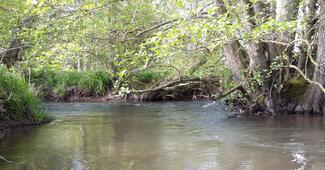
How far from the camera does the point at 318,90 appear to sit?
11.2 metres

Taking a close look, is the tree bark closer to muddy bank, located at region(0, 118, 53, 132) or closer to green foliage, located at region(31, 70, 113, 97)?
muddy bank, located at region(0, 118, 53, 132)

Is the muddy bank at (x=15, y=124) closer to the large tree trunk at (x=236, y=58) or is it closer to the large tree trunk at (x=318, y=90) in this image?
the large tree trunk at (x=236, y=58)

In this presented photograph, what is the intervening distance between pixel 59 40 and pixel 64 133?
2.49 metres

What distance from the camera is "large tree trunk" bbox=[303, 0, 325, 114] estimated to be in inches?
431

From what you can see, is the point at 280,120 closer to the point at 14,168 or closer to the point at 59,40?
the point at 59,40

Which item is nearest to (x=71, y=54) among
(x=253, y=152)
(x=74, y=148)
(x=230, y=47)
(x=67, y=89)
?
(x=74, y=148)

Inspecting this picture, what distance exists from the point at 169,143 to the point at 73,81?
38.3ft

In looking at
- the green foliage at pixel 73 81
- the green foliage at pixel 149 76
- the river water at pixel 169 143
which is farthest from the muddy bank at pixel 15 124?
the green foliage at pixel 149 76

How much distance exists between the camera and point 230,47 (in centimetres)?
1221

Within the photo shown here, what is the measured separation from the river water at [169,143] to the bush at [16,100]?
0.57 m

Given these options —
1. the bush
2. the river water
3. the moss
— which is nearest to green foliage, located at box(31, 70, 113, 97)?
the river water

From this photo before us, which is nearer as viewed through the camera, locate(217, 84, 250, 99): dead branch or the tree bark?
the tree bark

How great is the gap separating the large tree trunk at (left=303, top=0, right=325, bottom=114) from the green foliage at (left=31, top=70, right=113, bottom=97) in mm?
9336

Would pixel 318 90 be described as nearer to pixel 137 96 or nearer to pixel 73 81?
pixel 137 96
